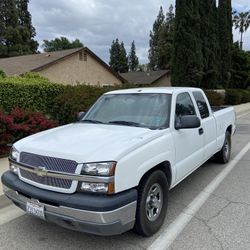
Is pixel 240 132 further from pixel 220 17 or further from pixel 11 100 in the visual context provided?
pixel 220 17

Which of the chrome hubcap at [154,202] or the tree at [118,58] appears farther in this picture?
the tree at [118,58]

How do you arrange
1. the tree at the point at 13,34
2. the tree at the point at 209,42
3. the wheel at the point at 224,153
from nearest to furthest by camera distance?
1. the wheel at the point at 224,153
2. the tree at the point at 209,42
3. the tree at the point at 13,34

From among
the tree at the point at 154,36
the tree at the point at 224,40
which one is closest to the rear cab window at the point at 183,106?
the tree at the point at 224,40

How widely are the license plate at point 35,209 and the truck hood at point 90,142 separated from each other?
0.57 metres

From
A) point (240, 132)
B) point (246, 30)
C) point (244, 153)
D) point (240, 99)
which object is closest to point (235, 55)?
point (240, 99)

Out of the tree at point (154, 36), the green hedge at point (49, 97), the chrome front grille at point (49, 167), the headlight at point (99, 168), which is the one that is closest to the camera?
the headlight at point (99, 168)

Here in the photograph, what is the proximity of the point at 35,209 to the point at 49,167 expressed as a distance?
49 centimetres

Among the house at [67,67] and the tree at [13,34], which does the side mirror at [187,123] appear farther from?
the tree at [13,34]

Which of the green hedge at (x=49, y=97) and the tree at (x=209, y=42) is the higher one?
the tree at (x=209, y=42)

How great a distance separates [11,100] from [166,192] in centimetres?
706

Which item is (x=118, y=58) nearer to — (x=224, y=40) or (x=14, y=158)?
(x=224, y=40)

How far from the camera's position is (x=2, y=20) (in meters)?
55.5

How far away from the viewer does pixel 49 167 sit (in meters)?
3.82

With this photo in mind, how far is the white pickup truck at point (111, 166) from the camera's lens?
3570 millimetres
